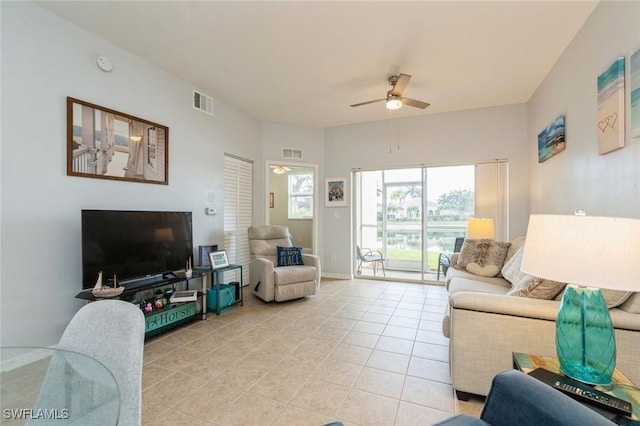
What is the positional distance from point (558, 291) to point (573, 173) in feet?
5.07

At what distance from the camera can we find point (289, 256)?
4184 mm

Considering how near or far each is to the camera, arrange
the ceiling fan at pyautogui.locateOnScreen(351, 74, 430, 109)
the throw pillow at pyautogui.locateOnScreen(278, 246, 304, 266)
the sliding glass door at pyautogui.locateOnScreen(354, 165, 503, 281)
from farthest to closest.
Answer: the sliding glass door at pyautogui.locateOnScreen(354, 165, 503, 281) → the throw pillow at pyautogui.locateOnScreen(278, 246, 304, 266) → the ceiling fan at pyautogui.locateOnScreen(351, 74, 430, 109)

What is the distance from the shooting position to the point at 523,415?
0.89 metres

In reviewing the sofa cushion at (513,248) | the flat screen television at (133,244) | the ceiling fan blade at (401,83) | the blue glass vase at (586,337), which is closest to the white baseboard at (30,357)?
the flat screen television at (133,244)

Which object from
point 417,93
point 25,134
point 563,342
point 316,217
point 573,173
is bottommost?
point 563,342

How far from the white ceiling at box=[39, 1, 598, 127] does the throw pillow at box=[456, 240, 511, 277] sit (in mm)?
2045

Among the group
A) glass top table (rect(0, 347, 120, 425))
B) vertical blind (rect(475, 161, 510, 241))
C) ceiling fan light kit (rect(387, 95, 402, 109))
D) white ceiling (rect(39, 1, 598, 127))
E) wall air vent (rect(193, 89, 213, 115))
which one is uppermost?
white ceiling (rect(39, 1, 598, 127))

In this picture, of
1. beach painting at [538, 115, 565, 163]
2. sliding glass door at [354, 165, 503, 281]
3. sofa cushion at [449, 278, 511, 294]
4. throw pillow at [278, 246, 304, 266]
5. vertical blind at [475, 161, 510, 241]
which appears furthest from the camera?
sliding glass door at [354, 165, 503, 281]

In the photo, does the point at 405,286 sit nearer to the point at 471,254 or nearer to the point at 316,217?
the point at 471,254

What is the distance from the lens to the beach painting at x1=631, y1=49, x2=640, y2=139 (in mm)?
1711

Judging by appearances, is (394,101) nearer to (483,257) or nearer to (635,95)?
(635,95)

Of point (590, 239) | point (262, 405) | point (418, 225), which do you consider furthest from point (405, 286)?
point (590, 239)

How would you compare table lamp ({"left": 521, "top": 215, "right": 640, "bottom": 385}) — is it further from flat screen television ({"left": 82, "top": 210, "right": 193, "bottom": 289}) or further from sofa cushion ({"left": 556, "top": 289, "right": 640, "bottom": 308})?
flat screen television ({"left": 82, "top": 210, "right": 193, "bottom": 289})

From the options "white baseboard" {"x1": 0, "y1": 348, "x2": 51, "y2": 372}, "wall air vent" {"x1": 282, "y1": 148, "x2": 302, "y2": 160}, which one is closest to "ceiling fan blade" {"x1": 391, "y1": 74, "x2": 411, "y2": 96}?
"wall air vent" {"x1": 282, "y1": 148, "x2": 302, "y2": 160}
